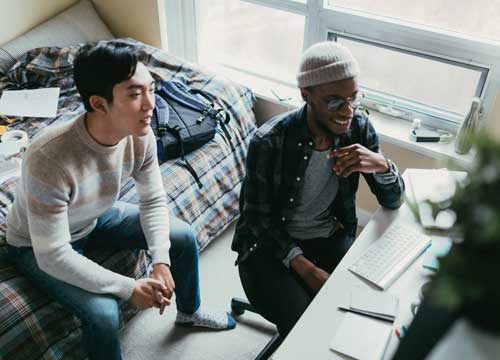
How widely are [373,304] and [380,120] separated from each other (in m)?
1.30

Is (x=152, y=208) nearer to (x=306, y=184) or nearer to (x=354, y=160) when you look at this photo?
(x=306, y=184)

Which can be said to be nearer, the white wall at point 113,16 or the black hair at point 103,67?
the black hair at point 103,67

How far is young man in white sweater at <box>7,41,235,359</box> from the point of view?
1.29 metres

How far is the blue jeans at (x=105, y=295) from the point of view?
4.59ft

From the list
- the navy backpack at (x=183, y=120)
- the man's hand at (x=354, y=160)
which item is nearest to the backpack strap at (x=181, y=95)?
the navy backpack at (x=183, y=120)

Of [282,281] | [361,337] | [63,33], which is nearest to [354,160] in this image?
[282,281]

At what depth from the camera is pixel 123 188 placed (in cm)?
188

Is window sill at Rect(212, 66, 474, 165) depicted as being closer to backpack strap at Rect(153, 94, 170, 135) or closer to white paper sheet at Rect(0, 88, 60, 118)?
backpack strap at Rect(153, 94, 170, 135)

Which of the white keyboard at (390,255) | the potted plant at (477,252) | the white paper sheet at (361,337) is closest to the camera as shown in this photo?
the potted plant at (477,252)

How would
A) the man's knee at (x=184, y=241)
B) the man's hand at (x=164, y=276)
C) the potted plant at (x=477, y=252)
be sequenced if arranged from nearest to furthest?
the potted plant at (x=477, y=252) → the man's hand at (x=164, y=276) → the man's knee at (x=184, y=241)

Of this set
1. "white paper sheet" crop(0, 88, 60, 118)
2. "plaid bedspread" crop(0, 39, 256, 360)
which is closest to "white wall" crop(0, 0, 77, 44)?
"plaid bedspread" crop(0, 39, 256, 360)

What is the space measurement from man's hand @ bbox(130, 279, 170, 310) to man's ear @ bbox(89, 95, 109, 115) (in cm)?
55

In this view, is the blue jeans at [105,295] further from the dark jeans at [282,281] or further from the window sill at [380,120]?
the window sill at [380,120]

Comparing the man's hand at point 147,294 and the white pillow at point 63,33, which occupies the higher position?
the white pillow at point 63,33
